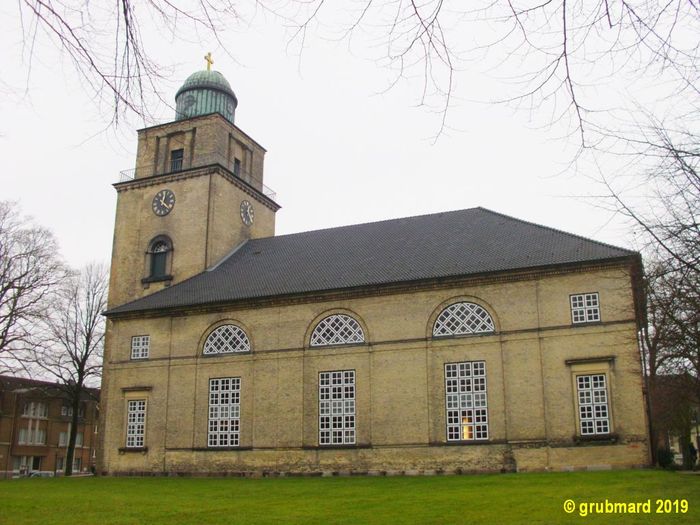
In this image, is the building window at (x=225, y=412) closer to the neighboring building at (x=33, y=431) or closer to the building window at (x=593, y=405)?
the building window at (x=593, y=405)

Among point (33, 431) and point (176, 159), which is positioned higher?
point (176, 159)

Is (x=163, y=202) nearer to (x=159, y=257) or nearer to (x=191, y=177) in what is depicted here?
(x=191, y=177)

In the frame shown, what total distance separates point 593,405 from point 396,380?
27.0 feet

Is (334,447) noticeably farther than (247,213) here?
No

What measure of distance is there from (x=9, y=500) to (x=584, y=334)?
70.6ft

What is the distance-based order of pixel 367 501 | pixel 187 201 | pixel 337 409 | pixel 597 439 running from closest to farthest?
pixel 367 501
pixel 597 439
pixel 337 409
pixel 187 201

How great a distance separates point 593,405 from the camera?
90.0 ft

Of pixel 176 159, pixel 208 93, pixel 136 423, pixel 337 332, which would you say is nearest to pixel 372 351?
pixel 337 332

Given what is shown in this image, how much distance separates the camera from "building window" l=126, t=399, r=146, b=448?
35.2 metres

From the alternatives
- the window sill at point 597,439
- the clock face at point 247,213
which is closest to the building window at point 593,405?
the window sill at point 597,439

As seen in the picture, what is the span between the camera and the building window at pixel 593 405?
1070 inches

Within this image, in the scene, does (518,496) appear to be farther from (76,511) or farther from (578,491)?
(76,511)

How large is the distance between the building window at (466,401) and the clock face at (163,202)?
20931 millimetres

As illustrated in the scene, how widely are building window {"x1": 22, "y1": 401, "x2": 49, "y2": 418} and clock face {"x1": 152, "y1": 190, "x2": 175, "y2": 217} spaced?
110 feet
